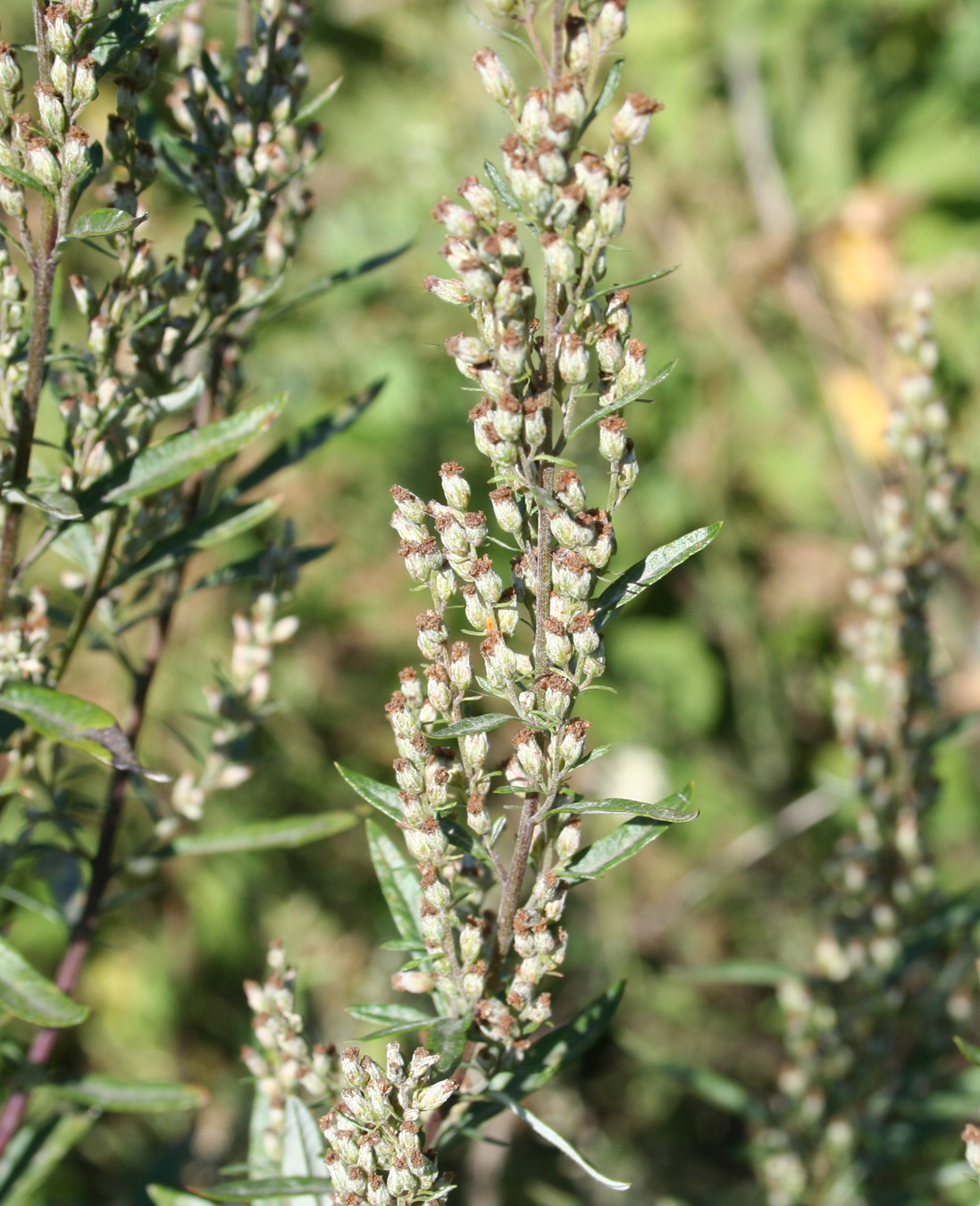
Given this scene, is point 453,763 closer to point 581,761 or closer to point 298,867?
point 581,761

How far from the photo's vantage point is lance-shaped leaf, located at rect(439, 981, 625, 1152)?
3.93 ft

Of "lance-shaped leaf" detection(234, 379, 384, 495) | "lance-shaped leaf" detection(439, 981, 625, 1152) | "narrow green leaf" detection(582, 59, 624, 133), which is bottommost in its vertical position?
"lance-shaped leaf" detection(439, 981, 625, 1152)

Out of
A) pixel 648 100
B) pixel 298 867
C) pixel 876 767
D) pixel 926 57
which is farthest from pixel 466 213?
pixel 926 57

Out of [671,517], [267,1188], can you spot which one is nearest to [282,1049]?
[267,1188]


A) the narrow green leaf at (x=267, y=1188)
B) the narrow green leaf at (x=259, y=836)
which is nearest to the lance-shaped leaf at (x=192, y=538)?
the narrow green leaf at (x=259, y=836)

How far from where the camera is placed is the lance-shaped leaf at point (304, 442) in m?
1.70

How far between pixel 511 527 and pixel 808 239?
3.50 metres

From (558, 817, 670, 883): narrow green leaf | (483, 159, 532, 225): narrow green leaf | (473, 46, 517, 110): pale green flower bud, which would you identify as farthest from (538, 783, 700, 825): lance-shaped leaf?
(473, 46, 517, 110): pale green flower bud

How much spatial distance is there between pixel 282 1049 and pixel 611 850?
49 cm

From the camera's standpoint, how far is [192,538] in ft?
4.82

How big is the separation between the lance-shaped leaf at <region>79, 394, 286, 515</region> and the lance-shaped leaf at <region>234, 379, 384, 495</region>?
35cm

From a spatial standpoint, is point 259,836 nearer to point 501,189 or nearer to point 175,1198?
point 175,1198

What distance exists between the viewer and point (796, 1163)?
6.26 feet

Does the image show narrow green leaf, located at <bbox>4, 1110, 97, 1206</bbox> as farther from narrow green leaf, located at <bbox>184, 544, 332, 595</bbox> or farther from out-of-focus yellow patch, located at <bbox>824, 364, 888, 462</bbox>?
out-of-focus yellow patch, located at <bbox>824, 364, 888, 462</bbox>
